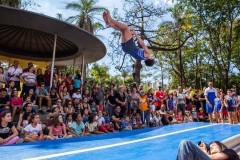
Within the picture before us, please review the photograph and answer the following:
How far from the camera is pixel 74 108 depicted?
24.7 ft

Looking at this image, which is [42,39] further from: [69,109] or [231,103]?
[231,103]

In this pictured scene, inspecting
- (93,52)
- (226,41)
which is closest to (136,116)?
(93,52)

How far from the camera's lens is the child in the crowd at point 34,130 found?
5.11m

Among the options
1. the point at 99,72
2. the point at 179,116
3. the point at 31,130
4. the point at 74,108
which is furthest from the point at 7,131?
the point at 99,72

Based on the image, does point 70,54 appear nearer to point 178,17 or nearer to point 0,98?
point 0,98

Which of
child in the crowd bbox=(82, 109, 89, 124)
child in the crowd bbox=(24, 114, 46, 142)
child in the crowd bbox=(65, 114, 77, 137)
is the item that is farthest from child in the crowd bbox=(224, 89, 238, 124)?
child in the crowd bbox=(24, 114, 46, 142)

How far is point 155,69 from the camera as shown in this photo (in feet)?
93.0

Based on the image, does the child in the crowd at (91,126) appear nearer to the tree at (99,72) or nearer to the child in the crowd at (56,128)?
the child in the crowd at (56,128)

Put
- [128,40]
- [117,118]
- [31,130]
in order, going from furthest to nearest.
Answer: [117,118] → [31,130] → [128,40]

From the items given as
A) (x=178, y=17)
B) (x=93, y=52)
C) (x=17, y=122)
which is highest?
(x=178, y=17)

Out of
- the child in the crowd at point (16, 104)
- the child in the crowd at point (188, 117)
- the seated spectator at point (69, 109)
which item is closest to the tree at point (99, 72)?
the child in the crowd at point (188, 117)

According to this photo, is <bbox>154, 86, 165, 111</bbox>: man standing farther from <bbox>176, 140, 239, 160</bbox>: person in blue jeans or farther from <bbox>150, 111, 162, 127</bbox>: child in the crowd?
<bbox>176, 140, 239, 160</bbox>: person in blue jeans

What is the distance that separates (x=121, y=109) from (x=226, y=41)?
15175mm

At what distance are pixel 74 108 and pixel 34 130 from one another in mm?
2371
